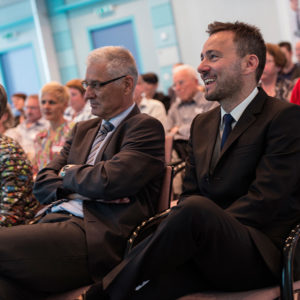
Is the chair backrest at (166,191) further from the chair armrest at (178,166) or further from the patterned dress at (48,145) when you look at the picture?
the patterned dress at (48,145)

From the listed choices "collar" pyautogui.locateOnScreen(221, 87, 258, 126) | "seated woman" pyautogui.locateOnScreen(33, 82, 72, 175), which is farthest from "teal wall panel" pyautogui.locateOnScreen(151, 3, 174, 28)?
"collar" pyautogui.locateOnScreen(221, 87, 258, 126)

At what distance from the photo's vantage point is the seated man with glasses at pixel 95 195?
1996 mm

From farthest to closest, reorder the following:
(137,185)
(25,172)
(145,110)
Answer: (145,110), (25,172), (137,185)

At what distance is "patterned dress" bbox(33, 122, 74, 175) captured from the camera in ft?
13.1

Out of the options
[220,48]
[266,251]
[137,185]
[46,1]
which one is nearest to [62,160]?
[137,185]

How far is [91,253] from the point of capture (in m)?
2.06

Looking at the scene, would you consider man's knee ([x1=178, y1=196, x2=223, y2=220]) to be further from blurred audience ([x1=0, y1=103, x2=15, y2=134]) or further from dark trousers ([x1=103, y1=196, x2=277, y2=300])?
blurred audience ([x1=0, y1=103, x2=15, y2=134])

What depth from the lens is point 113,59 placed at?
99.1 inches

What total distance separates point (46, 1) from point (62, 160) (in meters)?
7.84

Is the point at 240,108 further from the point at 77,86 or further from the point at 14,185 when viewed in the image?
the point at 77,86

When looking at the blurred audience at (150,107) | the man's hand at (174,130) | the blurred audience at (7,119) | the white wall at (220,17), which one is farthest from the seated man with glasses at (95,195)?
the white wall at (220,17)

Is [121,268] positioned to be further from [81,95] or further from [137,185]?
[81,95]

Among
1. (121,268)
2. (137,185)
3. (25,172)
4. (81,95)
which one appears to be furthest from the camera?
(81,95)

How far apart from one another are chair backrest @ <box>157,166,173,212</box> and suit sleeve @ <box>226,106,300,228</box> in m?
0.49
